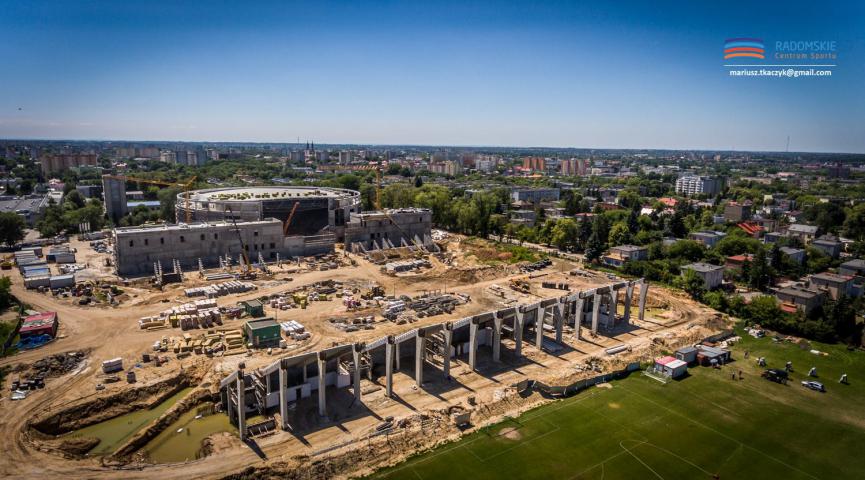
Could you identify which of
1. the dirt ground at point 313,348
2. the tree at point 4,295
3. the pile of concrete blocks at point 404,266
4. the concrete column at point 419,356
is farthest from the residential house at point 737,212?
the tree at point 4,295

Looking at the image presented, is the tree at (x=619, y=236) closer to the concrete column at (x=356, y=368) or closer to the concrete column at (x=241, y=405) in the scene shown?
the concrete column at (x=356, y=368)

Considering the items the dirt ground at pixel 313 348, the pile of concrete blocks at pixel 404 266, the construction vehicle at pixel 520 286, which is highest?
the pile of concrete blocks at pixel 404 266

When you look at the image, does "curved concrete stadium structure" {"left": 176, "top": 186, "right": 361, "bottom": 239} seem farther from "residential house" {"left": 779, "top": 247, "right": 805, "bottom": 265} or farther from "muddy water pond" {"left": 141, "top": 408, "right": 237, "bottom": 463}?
"residential house" {"left": 779, "top": 247, "right": 805, "bottom": 265}

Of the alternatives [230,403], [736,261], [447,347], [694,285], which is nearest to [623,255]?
[736,261]

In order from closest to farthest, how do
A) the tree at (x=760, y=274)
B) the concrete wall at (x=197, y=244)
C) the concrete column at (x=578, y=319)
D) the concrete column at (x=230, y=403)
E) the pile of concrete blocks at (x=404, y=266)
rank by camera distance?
the concrete column at (x=230, y=403) → the concrete column at (x=578, y=319) → the tree at (x=760, y=274) → the concrete wall at (x=197, y=244) → the pile of concrete blocks at (x=404, y=266)

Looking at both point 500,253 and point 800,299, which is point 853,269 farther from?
point 500,253

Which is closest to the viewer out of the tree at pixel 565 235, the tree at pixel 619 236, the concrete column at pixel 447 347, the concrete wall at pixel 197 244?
the concrete column at pixel 447 347

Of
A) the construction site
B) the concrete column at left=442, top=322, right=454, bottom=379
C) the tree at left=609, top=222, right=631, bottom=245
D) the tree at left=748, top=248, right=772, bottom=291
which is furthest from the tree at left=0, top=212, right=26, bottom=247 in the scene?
the tree at left=748, top=248, right=772, bottom=291
